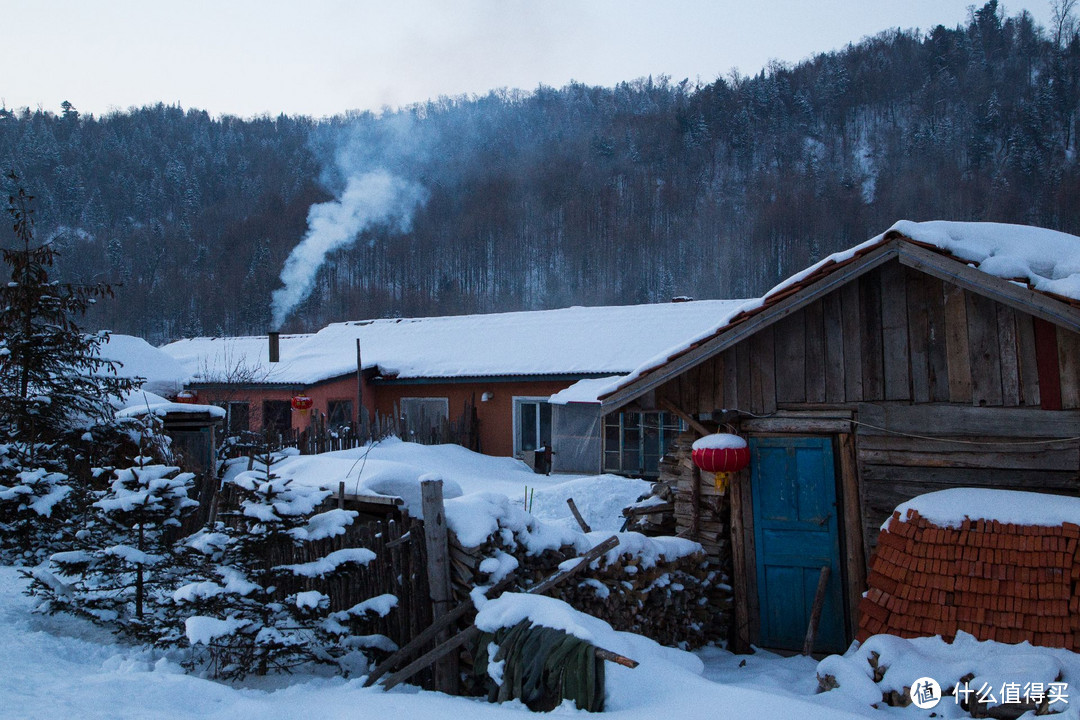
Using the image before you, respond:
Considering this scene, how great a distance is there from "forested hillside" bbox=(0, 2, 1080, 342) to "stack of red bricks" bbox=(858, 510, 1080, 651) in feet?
163

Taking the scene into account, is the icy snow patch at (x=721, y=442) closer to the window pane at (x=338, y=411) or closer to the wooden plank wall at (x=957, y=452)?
the wooden plank wall at (x=957, y=452)

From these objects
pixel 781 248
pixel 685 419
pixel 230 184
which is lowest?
pixel 685 419

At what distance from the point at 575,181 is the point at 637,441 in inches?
2337

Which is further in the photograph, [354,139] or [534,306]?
[354,139]

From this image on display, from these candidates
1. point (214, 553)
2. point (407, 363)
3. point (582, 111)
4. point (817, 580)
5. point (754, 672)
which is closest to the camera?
point (214, 553)

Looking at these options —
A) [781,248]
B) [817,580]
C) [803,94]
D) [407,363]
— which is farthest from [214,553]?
[803,94]

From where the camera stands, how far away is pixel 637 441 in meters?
17.6

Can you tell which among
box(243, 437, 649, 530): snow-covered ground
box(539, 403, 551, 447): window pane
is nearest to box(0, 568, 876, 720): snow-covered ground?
box(243, 437, 649, 530): snow-covered ground

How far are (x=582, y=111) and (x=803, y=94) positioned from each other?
2523 cm

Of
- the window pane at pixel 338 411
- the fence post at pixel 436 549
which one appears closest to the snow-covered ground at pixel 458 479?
the fence post at pixel 436 549

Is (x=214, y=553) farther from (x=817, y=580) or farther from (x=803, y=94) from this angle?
(x=803, y=94)

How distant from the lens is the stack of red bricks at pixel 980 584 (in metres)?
5.23

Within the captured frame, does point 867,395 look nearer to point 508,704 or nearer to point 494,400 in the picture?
point 508,704

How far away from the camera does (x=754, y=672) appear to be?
21.5ft
